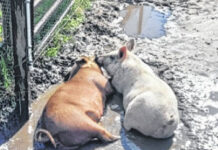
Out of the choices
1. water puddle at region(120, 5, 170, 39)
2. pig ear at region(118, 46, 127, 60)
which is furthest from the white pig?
water puddle at region(120, 5, 170, 39)

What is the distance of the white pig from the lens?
5.32 m

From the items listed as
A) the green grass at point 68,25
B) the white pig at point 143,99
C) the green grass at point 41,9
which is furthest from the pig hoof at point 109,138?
the green grass at point 41,9

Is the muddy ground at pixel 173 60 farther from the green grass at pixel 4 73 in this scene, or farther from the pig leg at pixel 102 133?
the green grass at pixel 4 73

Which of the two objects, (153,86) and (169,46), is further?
(169,46)

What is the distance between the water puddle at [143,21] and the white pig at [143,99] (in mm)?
1870

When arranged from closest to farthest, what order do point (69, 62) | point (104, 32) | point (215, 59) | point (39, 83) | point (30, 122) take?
point (30, 122) < point (39, 83) < point (69, 62) < point (215, 59) < point (104, 32)

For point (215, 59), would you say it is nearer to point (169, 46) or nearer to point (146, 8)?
point (169, 46)

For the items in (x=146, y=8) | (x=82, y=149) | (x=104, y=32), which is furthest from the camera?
(x=146, y=8)

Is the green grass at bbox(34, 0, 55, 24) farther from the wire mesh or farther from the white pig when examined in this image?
the white pig

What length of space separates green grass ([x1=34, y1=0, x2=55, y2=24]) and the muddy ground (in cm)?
61

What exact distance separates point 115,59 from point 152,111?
1467mm

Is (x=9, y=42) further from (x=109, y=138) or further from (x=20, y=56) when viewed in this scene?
(x=109, y=138)

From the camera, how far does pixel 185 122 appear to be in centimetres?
582

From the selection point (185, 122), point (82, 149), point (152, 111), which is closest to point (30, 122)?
point (82, 149)
